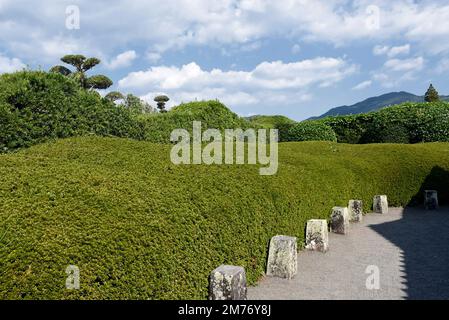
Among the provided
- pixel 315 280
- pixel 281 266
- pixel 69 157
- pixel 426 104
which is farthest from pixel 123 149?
pixel 426 104

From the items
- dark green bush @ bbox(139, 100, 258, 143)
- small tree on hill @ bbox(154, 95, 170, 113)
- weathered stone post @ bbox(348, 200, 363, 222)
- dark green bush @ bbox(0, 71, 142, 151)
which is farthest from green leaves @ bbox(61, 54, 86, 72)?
weathered stone post @ bbox(348, 200, 363, 222)

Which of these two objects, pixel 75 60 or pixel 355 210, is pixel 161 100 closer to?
pixel 75 60

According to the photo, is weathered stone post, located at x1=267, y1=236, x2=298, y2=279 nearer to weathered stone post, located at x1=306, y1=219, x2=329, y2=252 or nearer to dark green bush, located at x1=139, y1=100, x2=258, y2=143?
weathered stone post, located at x1=306, y1=219, x2=329, y2=252

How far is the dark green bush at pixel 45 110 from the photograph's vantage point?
9.71m

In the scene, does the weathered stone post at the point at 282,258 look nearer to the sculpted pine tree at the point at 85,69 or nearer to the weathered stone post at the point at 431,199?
the weathered stone post at the point at 431,199

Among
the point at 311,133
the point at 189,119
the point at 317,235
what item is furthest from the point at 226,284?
the point at 311,133

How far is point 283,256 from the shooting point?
7.20m

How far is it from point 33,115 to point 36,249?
7508 millimetres

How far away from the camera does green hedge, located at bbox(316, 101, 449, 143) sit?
961 inches

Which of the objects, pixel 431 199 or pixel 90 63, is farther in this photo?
pixel 90 63

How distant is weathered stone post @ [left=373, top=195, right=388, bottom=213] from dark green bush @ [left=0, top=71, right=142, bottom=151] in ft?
31.6

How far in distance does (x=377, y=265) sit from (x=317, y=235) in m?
1.47
